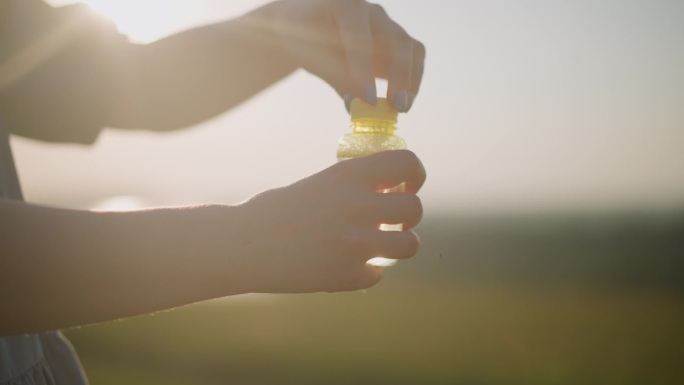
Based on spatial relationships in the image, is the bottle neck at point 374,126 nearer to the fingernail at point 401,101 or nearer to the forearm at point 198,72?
the fingernail at point 401,101

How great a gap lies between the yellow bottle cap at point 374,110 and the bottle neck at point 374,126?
0.01m

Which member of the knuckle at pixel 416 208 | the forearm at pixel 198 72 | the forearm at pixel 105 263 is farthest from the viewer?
the forearm at pixel 198 72

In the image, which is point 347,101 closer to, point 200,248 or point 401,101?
point 401,101

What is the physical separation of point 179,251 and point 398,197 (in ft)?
1.41

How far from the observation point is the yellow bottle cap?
58.0 inches

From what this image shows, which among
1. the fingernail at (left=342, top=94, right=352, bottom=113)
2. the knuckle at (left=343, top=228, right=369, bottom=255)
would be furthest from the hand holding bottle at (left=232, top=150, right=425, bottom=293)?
the fingernail at (left=342, top=94, right=352, bottom=113)

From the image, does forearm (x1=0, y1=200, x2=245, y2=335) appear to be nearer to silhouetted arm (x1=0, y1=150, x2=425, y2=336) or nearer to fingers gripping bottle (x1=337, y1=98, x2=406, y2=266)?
silhouetted arm (x1=0, y1=150, x2=425, y2=336)

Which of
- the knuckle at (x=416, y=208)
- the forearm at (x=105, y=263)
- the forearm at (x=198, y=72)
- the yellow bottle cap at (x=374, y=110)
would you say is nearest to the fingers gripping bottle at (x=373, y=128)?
the yellow bottle cap at (x=374, y=110)

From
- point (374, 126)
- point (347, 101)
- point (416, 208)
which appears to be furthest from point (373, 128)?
point (416, 208)

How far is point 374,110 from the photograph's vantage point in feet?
4.83

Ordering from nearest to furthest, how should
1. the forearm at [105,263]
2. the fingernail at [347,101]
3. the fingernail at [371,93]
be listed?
the forearm at [105,263]
the fingernail at [371,93]
the fingernail at [347,101]

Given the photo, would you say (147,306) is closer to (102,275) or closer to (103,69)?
(102,275)

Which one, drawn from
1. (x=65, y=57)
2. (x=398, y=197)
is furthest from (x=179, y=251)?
(x=65, y=57)

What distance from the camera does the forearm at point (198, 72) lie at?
6.01 ft
